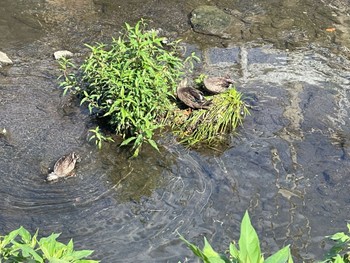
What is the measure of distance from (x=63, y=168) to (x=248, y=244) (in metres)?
3.96

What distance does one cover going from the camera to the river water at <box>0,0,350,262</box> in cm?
531

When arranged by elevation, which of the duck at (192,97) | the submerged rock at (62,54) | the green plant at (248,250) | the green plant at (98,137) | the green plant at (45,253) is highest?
the green plant at (248,250)

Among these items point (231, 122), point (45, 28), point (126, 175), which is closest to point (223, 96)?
point (231, 122)

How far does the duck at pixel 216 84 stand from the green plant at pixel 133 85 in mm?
433

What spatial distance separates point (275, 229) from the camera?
210 inches

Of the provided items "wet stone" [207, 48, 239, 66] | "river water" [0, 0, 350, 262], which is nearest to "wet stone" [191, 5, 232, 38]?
"river water" [0, 0, 350, 262]

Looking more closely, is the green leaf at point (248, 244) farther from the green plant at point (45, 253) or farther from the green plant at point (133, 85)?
the green plant at point (133, 85)

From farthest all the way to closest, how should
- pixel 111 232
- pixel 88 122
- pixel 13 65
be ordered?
pixel 13 65 → pixel 88 122 → pixel 111 232

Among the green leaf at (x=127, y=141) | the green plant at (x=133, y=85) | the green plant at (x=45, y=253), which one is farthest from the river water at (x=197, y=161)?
the green plant at (x=45, y=253)

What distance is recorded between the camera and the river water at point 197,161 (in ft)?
17.4

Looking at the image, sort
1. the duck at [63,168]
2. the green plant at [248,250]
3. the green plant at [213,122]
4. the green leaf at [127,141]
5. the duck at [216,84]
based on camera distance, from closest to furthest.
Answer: the green plant at [248,250] → the duck at [63,168] → the green leaf at [127,141] → the green plant at [213,122] → the duck at [216,84]

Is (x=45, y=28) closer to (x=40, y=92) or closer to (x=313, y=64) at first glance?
(x=40, y=92)

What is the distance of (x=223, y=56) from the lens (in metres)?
8.44

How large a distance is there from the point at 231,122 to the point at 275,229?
1.71 meters
